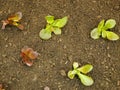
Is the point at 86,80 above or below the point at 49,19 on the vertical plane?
below

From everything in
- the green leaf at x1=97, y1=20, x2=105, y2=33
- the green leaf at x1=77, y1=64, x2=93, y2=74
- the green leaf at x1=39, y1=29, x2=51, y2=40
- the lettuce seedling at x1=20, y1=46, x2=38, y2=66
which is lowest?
the green leaf at x1=77, y1=64, x2=93, y2=74

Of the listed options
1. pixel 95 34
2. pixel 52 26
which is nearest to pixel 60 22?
pixel 52 26

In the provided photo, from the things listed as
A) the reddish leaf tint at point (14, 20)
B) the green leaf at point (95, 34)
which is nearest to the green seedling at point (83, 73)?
the green leaf at point (95, 34)

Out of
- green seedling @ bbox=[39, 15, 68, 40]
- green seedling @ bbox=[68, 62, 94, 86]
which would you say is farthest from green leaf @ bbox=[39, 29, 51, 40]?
green seedling @ bbox=[68, 62, 94, 86]

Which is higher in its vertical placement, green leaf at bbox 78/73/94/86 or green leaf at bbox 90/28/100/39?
green leaf at bbox 90/28/100/39

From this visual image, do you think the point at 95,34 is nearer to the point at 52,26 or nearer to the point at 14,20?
the point at 52,26

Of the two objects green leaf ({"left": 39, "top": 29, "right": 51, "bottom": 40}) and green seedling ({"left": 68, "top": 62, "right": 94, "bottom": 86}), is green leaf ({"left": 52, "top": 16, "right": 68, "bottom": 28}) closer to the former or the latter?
green leaf ({"left": 39, "top": 29, "right": 51, "bottom": 40})

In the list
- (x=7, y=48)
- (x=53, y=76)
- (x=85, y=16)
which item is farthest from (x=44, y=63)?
(x=85, y=16)
